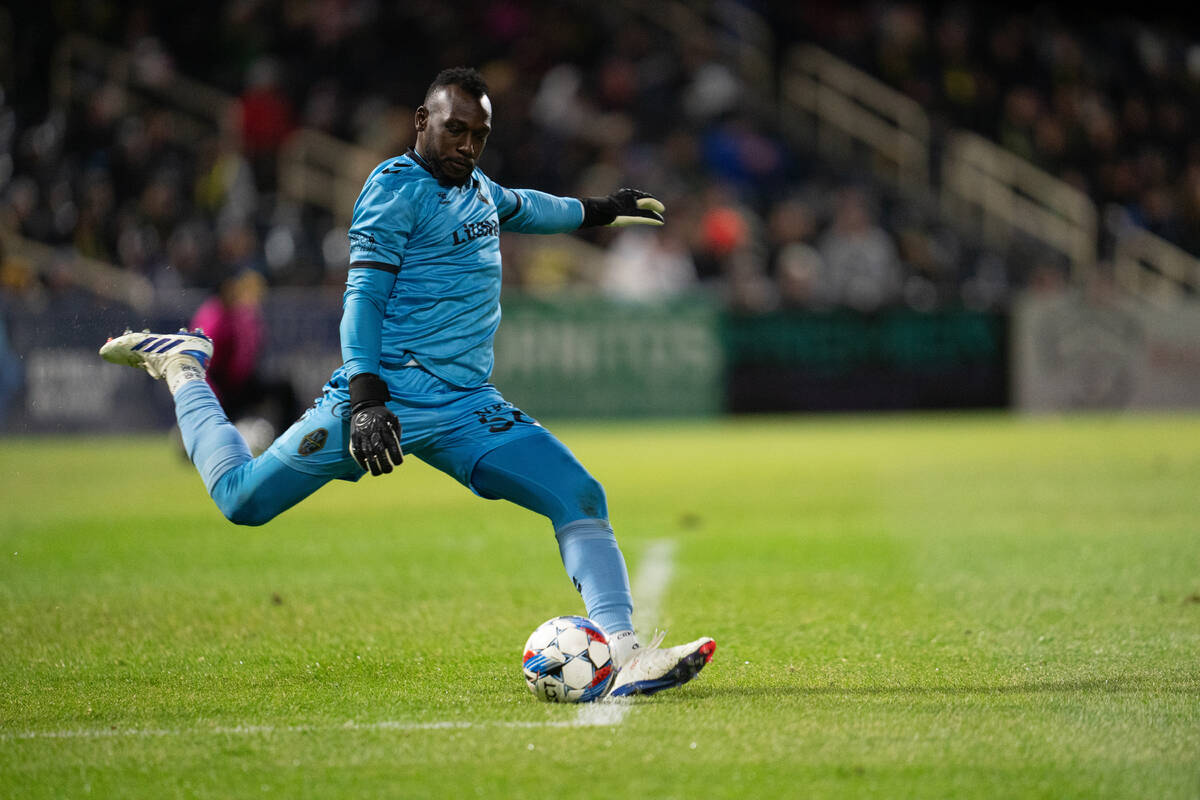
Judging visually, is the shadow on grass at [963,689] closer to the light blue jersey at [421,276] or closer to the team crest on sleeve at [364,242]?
the light blue jersey at [421,276]

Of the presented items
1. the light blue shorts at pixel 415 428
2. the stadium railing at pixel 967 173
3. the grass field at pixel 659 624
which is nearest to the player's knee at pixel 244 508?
the light blue shorts at pixel 415 428

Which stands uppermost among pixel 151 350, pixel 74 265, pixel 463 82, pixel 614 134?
pixel 614 134

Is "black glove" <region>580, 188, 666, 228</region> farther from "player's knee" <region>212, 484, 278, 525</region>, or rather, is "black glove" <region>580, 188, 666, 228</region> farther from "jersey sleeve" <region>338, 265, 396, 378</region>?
"player's knee" <region>212, 484, 278, 525</region>

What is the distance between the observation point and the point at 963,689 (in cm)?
497

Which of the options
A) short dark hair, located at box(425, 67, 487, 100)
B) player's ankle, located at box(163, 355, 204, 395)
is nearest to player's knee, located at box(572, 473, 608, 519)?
short dark hair, located at box(425, 67, 487, 100)

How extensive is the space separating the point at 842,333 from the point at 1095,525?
10.5 meters

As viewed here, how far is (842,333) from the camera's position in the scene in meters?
19.9

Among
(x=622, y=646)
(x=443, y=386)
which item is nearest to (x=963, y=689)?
(x=622, y=646)

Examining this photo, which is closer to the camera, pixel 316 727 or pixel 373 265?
pixel 316 727

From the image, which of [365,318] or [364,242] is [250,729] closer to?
[365,318]

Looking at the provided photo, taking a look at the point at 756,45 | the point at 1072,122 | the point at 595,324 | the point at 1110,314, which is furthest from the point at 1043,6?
the point at 595,324

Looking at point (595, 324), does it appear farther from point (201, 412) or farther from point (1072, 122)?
point (201, 412)

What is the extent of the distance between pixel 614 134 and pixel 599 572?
18.1 metres

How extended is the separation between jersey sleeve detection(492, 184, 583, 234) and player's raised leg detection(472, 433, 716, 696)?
92cm
